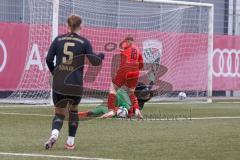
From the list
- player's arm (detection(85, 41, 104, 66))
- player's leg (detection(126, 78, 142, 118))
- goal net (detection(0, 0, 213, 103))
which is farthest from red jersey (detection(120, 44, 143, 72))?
player's arm (detection(85, 41, 104, 66))

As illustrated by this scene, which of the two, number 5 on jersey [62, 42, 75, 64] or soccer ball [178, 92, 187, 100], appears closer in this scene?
number 5 on jersey [62, 42, 75, 64]

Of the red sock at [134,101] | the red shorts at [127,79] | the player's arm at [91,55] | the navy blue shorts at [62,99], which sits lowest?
the red sock at [134,101]

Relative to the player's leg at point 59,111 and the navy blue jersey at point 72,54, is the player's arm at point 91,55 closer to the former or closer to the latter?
the navy blue jersey at point 72,54

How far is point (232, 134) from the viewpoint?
1272 cm

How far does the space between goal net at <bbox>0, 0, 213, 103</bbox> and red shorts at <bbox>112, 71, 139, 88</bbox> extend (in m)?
4.18

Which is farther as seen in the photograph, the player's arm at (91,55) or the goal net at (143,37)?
the goal net at (143,37)

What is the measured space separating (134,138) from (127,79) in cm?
461

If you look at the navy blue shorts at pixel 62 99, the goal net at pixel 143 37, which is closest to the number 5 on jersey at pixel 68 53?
the navy blue shorts at pixel 62 99

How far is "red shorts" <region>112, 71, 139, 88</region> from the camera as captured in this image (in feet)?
53.1

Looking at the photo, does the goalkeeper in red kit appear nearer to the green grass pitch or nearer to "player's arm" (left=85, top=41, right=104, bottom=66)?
the green grass pitch

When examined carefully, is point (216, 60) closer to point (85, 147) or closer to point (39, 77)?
point (39, 77)

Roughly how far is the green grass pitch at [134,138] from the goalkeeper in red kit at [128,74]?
2.28 ft

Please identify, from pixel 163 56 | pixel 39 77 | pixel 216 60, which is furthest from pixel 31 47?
pixel 216 60

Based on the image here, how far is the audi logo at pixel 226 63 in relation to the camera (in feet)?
95.8
